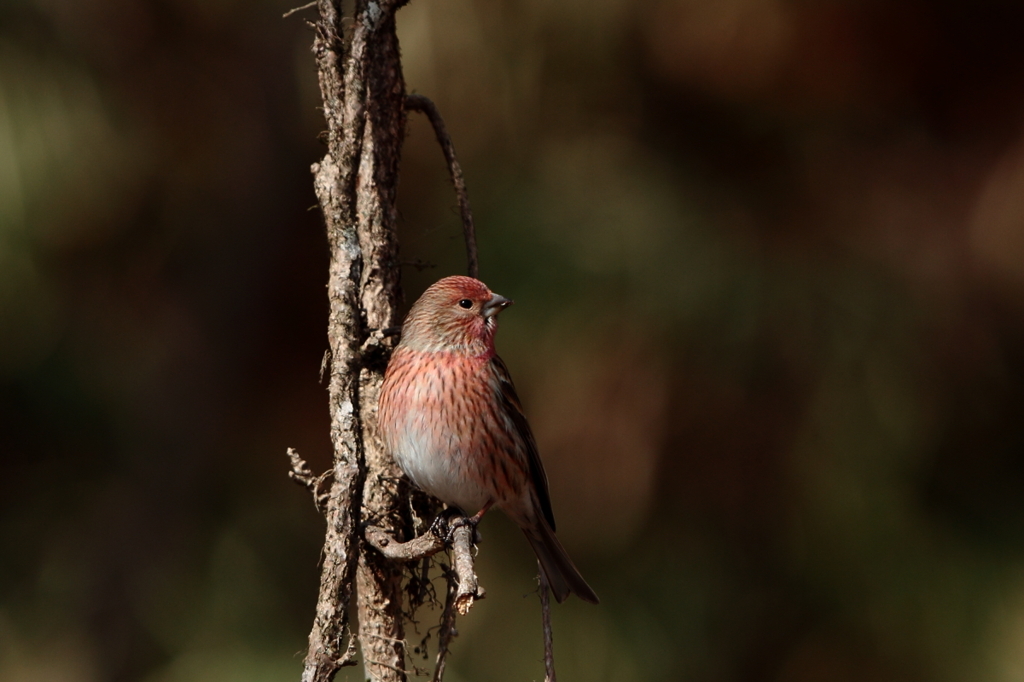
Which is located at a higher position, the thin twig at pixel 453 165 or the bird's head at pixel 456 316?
the thin twig at pixel 453 165

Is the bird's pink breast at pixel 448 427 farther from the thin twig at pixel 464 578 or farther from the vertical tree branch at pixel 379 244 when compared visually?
the thin twig at pixel 464 578

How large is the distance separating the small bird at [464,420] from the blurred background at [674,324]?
157cm

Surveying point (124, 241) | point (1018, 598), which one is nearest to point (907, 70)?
point (1018, 598)

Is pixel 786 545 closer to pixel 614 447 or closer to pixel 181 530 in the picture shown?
pixel 614 447

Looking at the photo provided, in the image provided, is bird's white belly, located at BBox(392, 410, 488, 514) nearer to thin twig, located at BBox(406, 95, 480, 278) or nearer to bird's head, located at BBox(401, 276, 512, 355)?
bird's head, located at BBox(401, 276, 512, 355)

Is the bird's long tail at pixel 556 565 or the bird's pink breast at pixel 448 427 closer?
the bird's pink breast at pixel 448 427

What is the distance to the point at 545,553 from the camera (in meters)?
3.54

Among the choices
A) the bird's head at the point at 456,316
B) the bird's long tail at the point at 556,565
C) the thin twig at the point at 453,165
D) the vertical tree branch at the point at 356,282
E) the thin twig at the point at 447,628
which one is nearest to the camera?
the vertical tree branch at the point at 356,282

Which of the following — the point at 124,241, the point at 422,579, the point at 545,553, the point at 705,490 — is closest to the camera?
the point at 422,579

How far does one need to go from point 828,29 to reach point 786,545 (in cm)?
278

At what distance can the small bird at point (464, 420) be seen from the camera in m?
2.98

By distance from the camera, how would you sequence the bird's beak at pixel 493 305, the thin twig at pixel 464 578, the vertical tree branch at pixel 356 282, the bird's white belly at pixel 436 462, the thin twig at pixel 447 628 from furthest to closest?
1. the bird's beak at pixel 493 305
2. the bird's white belly at pixel 436 462
3. the thin twig at pixel 447 628
4. the vertical tree branch at pixel 356 282
5. the thin twig at pixel 464 578

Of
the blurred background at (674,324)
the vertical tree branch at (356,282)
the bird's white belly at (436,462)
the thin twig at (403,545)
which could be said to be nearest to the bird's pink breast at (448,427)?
the bird's white belly at (436,462)

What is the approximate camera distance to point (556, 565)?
11.6 ft
